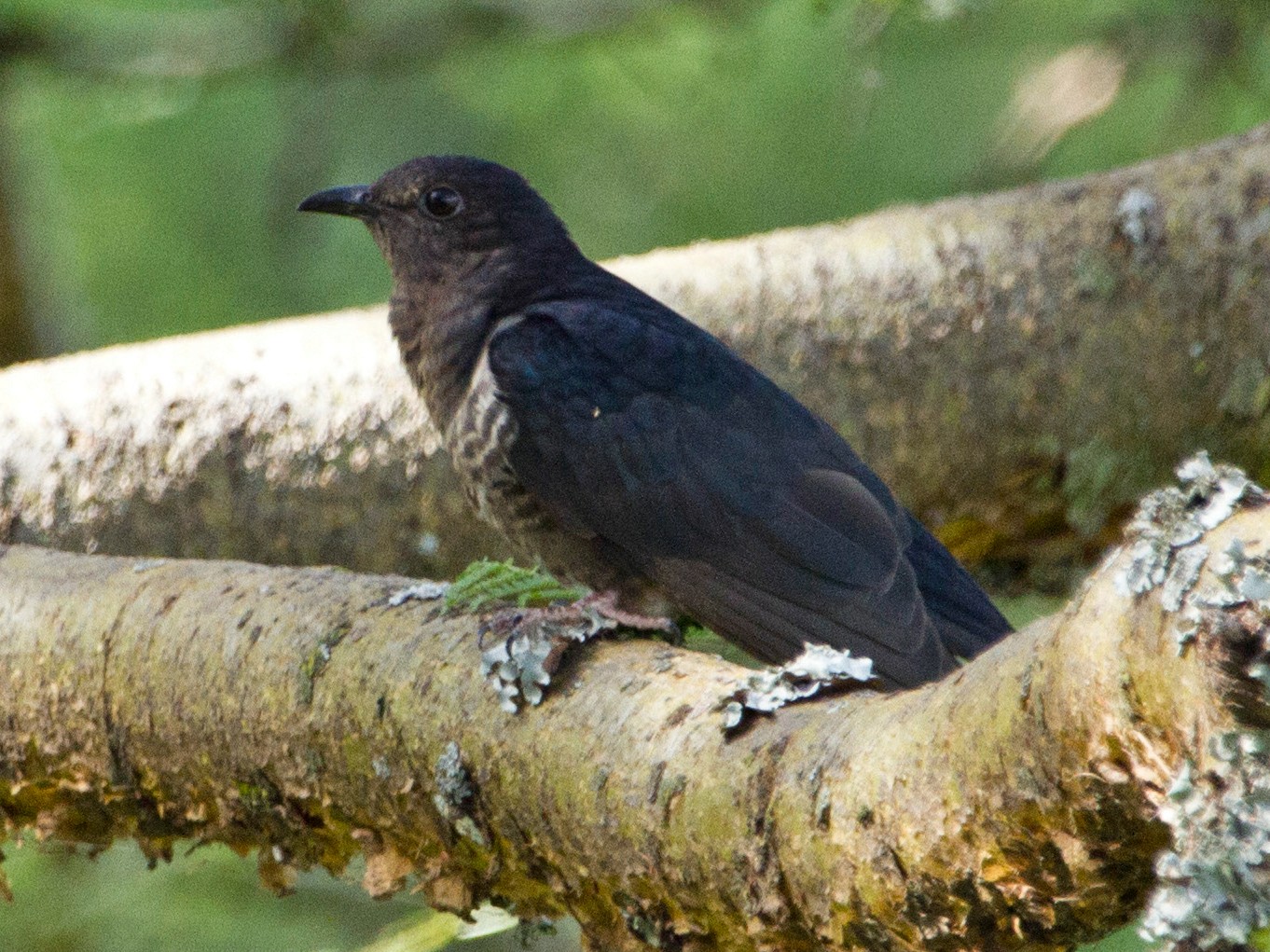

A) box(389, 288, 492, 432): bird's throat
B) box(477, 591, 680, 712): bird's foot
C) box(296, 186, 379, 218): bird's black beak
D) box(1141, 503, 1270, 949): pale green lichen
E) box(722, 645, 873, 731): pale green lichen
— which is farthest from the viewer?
box(296, 186, 379, 218): bird's black beak

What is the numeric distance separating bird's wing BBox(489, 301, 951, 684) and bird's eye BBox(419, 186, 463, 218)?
20.9 inches

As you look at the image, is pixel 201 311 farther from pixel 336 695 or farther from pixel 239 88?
pixel 336 695

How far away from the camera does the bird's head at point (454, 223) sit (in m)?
3.69

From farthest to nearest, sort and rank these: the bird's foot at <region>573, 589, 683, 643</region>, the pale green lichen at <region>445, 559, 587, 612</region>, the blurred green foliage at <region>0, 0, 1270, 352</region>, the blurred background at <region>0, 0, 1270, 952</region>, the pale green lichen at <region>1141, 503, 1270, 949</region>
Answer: the blurred green foliage at <region>0, 0, 1270, 352</region> < the blurred background at <region>0, 0, 1270, 952</region> < the bird's foot at <region>573, 589, 683, 643</region> < the pale green lichen at <region>445, 559, 587, 612</region> < the pale green lichen at <region>1141, 503, 1270, 949</region>

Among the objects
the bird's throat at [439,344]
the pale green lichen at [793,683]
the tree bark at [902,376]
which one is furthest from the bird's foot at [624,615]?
the tree bark at [902,376]

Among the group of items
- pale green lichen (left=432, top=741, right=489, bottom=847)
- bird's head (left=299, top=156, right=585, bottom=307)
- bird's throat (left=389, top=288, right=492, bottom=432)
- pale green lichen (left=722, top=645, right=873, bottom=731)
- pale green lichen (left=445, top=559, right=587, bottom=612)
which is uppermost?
bird's head (left=299, top=156, right=585, bottom=307)

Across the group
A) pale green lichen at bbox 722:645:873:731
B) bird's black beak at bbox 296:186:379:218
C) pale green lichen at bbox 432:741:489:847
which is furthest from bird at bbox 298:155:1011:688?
pale green lichen at bbox 722:645:873:731

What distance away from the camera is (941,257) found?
3.97m

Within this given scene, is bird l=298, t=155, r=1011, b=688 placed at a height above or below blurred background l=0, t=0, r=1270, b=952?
below

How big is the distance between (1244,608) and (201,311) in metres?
4.80

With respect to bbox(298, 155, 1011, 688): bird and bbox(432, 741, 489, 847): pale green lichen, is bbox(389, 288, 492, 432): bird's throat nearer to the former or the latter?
bbox(298, 155, 1011, 688): bird

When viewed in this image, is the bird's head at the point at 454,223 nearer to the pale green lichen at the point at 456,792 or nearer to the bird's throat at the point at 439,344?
the bird's throat at the point at 439,344

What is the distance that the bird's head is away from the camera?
12.1 ft

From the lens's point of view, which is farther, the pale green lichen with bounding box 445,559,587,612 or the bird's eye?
the bird's eye
